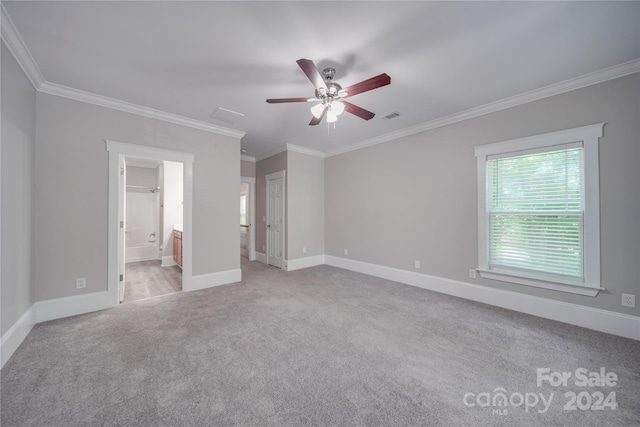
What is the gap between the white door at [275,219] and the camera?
209 inches

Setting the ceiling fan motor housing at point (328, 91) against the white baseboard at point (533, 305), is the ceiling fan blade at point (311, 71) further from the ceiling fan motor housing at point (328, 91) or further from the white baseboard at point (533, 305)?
the white baseboard at point (533, 305)

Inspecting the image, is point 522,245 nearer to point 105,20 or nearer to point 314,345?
point 314,345

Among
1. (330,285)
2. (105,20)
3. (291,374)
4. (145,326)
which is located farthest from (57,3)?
(330,285)

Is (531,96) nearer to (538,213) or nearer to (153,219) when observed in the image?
(538,213)

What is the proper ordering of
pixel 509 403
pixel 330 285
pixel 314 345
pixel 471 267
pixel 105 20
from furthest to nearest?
pixel 330 285 → pixel 471 267 → pixel 314 345 → pixel 105 20 → pixel 509 403

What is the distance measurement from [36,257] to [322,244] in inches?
177

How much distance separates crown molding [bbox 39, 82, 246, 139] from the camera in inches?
109

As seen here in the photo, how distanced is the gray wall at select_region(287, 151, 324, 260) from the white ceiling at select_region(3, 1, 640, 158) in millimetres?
2231

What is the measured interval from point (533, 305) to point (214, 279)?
4.53 metres

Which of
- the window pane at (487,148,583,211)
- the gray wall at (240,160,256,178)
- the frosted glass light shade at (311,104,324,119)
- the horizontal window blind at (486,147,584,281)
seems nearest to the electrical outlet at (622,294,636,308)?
the horizontal window blind at (486,147,584,281)

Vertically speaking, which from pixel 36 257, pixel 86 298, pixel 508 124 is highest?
pixel 508 124

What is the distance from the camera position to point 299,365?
1961mm

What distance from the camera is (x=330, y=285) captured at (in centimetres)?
409

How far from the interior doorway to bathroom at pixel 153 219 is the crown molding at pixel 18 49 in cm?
249
